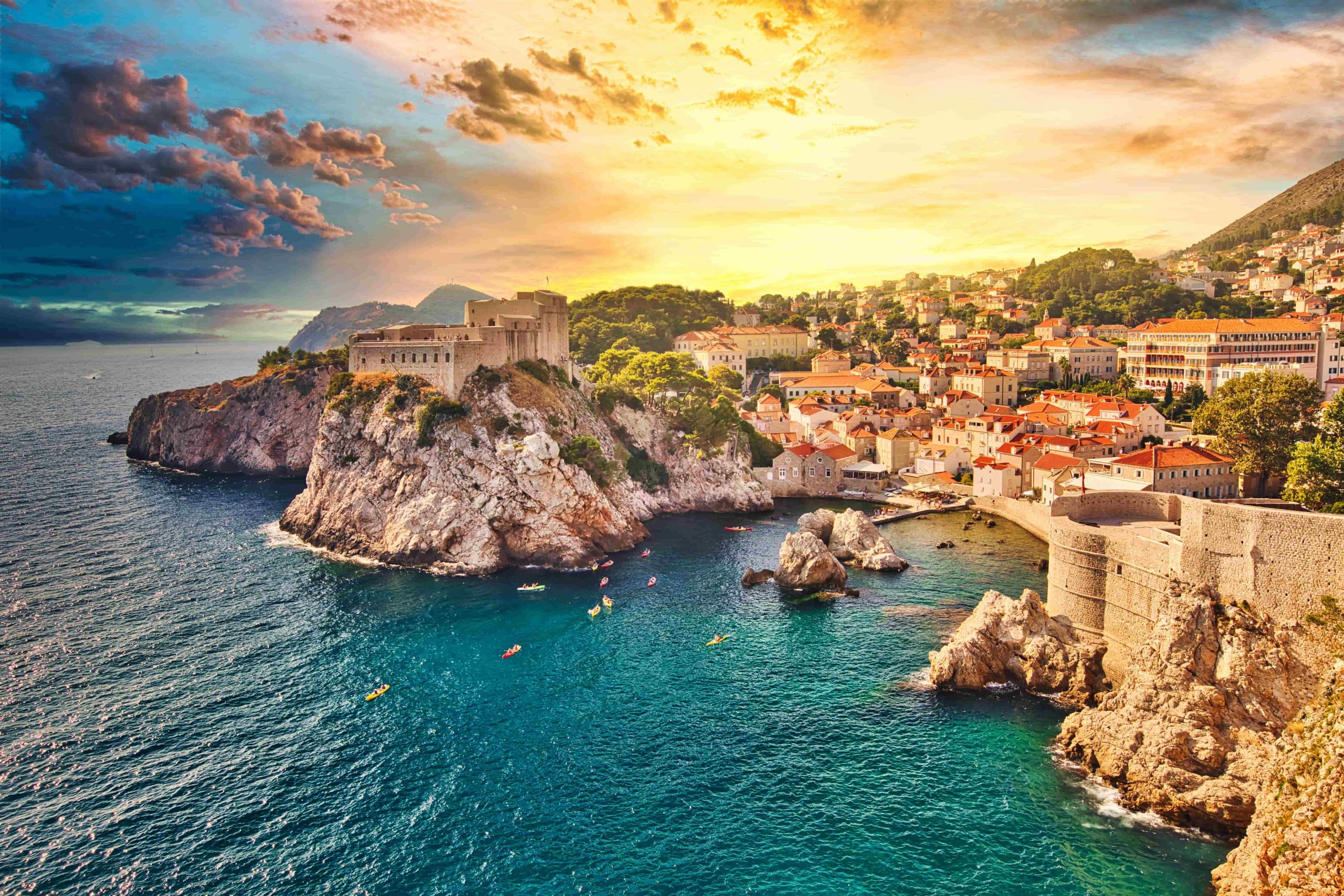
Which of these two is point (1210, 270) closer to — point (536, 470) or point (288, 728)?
point (536, 470)

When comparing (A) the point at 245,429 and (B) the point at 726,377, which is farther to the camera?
(B) the point at 726,377

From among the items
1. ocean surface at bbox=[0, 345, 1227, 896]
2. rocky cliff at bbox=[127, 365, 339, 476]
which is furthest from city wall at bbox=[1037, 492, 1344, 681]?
rocky cliff at bbox=[127, 365, 339, 476]

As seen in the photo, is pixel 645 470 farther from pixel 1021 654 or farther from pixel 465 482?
pixel 1021 654

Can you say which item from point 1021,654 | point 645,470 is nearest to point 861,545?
point 1021,654

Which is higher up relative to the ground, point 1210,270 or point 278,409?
point 1210,270

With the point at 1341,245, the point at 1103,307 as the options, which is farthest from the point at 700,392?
the point at 1341,245

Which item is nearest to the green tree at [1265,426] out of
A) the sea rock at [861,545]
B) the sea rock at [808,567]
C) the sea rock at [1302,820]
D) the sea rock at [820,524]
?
the sea rock at [861,545]
